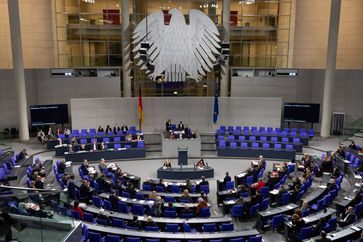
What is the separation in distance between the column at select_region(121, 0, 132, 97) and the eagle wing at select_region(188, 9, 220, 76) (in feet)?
16.4

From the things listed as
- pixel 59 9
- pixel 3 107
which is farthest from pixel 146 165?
pixel 59 9

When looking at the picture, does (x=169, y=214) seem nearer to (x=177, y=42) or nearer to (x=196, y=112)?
(x=177, y=42)

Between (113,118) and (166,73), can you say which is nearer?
(166,73)

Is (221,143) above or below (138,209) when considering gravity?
above

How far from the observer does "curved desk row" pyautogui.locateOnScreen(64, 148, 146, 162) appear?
68.6 ft

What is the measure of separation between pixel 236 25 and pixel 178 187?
17089 mm

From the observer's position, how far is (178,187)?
16047 mm

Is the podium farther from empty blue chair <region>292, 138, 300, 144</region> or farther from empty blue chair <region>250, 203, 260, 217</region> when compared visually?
empty blue chair <region>292, 138, 300, 144</region>

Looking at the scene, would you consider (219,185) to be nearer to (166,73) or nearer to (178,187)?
(178,187)

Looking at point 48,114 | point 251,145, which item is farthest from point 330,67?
point 48,114

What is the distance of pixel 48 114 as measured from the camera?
84.2ft

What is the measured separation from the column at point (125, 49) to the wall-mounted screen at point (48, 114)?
4434mm

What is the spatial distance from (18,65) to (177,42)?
10.1 metres

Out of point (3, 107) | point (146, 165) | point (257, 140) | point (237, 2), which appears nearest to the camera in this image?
point (146, 165)
